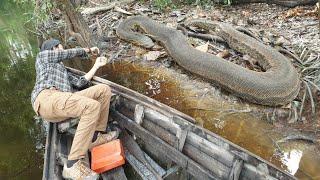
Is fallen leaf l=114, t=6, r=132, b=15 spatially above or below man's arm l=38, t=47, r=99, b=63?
below

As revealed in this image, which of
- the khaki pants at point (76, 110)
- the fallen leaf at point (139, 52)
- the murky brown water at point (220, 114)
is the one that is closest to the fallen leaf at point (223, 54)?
the murky brown water at point (220, 114)

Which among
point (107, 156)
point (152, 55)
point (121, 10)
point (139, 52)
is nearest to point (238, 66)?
point (152, 55)

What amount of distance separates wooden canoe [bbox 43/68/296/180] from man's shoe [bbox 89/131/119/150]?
17 centimetres

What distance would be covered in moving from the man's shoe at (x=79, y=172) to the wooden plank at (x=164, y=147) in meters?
0.84

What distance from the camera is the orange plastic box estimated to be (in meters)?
4.69

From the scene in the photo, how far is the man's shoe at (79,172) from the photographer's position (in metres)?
4.53

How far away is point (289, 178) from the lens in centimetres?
359

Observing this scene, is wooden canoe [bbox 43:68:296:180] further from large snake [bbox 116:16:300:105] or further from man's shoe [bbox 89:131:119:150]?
large snake [bbox 116:16:300:105]

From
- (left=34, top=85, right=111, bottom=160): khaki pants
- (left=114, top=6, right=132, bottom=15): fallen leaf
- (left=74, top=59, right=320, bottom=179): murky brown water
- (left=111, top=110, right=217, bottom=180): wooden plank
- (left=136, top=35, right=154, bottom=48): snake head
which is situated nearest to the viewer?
(left=111, top=110, right=217, bottom=180): wooden plank

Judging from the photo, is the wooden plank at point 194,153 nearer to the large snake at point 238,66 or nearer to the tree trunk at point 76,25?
the large snake at point 238,66

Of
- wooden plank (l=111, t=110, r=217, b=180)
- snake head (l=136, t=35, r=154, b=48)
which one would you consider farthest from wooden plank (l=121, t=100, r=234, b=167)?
snake head (l=136, t=35, r=154, b=48)

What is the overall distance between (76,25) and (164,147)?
5.27m

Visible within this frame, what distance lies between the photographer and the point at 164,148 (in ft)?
15.9

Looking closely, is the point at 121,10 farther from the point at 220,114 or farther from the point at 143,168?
the point at 143,168
